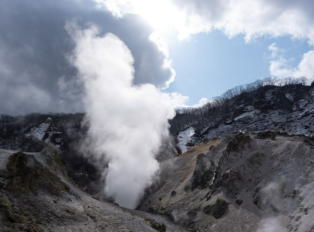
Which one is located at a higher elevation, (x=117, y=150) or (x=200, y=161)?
(x=117, y=150)

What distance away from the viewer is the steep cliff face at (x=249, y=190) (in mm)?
22922

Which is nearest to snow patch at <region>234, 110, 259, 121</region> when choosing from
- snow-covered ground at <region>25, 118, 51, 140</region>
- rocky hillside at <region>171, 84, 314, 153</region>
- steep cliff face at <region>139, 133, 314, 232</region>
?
rocky hillside at <region>171, 84, 314, 153</region>

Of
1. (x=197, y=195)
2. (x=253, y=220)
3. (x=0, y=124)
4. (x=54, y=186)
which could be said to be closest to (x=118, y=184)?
(x=197, y=195)

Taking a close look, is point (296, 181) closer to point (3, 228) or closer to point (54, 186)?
point (54, 186)

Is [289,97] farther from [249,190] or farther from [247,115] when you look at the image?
[249,190]

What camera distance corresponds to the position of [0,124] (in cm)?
14825

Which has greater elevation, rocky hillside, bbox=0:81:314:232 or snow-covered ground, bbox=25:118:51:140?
snow-covered ground, bbox=25:118:51:140

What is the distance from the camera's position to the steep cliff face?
22.9m

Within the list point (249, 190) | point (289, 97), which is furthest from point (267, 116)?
point (249, 190)

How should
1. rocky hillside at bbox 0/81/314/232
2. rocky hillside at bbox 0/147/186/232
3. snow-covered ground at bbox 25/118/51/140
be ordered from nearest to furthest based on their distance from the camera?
1. rocky hillside at bbox 0/147/186/232
2. rocky hillside at bbox 0/81/314/232
3. snow-covered ground at bbox 25/118/51/140

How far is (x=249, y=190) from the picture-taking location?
28.5m

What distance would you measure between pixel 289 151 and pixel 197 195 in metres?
10.7

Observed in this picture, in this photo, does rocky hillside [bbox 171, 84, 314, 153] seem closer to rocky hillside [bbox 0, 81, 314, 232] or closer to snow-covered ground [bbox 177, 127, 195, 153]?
snow-covered ground [bbox 177, 127, 195, 153]

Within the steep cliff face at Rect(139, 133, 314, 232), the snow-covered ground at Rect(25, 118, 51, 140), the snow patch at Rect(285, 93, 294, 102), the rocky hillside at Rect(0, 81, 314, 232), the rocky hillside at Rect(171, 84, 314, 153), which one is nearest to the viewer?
the rocky hillside at Rect(0, 81, 314, 232)
